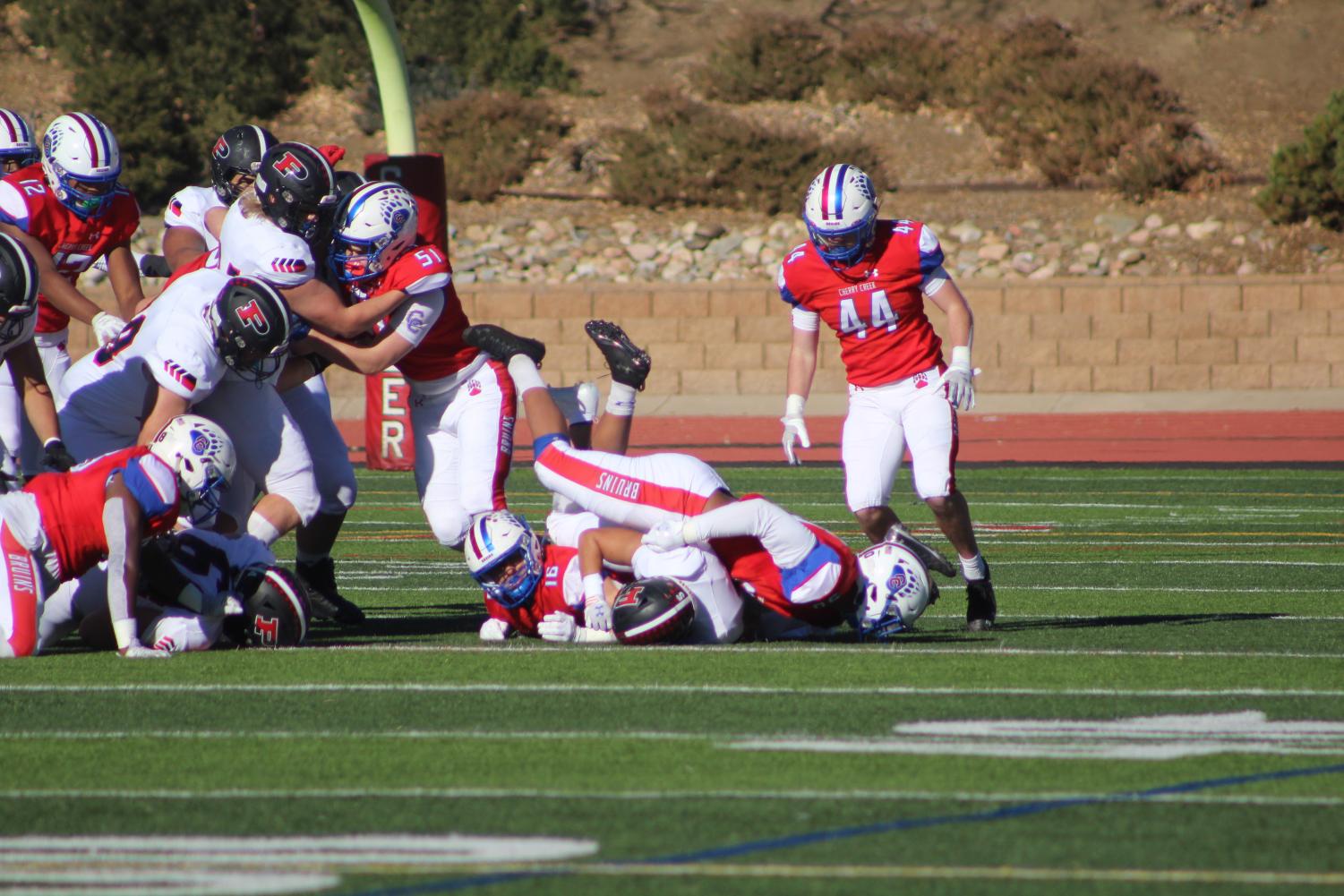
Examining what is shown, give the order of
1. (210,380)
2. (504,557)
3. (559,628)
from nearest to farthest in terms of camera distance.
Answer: (504,557), (559,628), (210,380)

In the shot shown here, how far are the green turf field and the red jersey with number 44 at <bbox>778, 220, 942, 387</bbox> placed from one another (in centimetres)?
114

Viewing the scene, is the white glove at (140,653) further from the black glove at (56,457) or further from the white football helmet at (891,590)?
the white football helmet at (891,590)

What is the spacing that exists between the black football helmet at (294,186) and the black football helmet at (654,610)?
2339mm

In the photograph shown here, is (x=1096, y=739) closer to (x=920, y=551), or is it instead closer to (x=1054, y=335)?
(x=920, y=551)

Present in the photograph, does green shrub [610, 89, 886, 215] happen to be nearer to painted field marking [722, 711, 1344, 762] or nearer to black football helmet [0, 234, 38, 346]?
black football helmet [0, 234, 38, 346]

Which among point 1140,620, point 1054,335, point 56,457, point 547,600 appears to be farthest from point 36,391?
point 1054,335

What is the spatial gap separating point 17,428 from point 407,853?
17.1 feet

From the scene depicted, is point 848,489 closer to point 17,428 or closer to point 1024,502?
point 17,428

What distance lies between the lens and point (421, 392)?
8602 mm

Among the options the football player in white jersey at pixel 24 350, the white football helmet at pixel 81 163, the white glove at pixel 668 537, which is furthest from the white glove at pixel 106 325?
the white glove at pixel 668 537

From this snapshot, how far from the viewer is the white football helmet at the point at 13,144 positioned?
9867mm

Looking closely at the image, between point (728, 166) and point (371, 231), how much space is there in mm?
21261

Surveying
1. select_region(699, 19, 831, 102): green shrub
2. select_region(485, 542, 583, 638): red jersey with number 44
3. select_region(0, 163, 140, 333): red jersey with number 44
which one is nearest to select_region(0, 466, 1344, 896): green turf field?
select_region(485, 542, 583, 638): red jersey with number 44

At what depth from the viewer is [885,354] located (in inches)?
323
